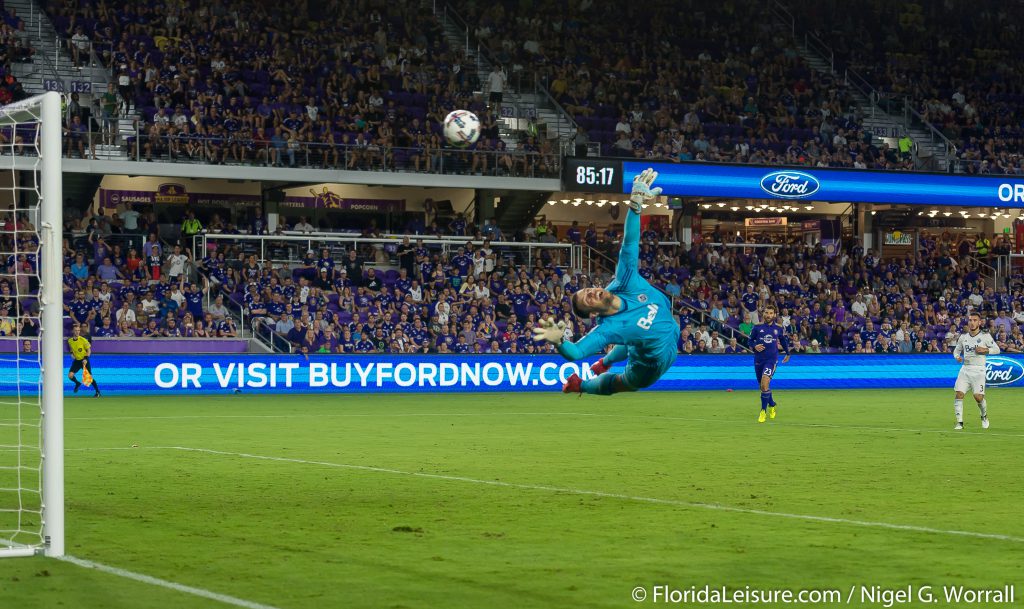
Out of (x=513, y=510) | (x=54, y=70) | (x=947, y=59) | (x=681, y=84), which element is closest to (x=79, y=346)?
(x=54, y=70)

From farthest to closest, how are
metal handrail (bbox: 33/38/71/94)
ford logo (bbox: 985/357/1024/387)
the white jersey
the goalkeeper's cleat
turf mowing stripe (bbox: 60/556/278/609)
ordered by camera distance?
ford logo (bbox: 985/357/1024/387) < metal handrail (bbox: 33/38/71/94) < the white jersey < the goalkeeper's cleat < turf mowing stripe (bbox: 60/556/278/609)

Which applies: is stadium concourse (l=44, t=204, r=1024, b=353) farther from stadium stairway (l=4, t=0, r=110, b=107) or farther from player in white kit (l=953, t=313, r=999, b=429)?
player in white kit (l=953, t=313, r=999, b=429)

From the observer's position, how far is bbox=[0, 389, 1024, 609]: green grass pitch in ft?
30.0

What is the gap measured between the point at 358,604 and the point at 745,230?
43.1 m

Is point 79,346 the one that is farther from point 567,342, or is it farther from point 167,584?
point 167,584

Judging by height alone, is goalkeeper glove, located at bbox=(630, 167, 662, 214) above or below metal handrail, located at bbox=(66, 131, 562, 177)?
below

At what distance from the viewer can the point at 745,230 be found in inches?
1972

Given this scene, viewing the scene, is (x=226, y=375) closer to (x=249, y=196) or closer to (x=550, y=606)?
(x=249, y=196)

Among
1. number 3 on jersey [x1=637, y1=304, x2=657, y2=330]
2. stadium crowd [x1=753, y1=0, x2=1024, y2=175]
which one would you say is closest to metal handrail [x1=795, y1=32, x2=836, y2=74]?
stadium crowd [x1=753, y1=0, x2=1024, y2=175]

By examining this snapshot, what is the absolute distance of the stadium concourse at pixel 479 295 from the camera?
115 feet

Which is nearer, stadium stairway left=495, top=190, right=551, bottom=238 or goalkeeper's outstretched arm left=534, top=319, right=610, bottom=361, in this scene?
goalkeeper's outstretched arm left=534, top=319, right=610, bottom=361

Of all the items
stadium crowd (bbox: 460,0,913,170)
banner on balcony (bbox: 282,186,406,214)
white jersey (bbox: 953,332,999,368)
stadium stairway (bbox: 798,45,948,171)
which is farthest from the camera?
stadium stairway (bbox: 798,45,948,171)

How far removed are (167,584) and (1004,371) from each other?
36.1 metres

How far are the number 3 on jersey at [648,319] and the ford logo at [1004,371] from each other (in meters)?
32.2
